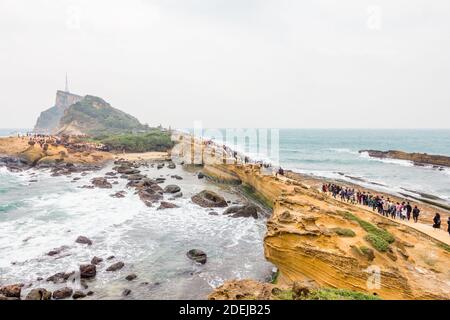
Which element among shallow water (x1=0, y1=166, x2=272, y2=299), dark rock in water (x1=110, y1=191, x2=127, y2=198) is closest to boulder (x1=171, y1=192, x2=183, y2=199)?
shallow water (x1=0, y1=166, x2=272, y2=299)

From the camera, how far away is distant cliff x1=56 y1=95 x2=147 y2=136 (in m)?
139

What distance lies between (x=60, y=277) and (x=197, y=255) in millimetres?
7724

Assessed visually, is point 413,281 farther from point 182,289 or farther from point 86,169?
point 86,169

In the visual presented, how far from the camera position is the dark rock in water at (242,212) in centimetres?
2942

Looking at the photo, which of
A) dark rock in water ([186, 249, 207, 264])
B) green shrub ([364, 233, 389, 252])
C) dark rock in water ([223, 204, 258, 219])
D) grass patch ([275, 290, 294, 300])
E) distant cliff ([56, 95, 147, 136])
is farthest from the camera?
distant cliff ([56, 95, 147, 136])

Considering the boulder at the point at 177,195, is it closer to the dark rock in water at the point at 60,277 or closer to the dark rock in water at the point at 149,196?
the dark rock in water at the point at 149,196

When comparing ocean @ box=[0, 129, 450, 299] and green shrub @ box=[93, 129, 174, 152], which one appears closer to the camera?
ocean @ box=[0, 129, 450, 299]

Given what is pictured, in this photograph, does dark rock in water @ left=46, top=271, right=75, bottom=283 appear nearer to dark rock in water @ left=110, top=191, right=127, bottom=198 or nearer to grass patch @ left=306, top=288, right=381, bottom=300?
grass patch @ left=306, top=288, right=381, bottom=300

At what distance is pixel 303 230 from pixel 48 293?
41.9 feet

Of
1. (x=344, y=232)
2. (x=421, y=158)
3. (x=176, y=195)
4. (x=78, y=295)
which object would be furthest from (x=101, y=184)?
(x=421, y=158)

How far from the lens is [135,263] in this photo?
753 inches

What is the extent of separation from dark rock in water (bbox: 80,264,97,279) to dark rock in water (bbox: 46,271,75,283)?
2.05 ft

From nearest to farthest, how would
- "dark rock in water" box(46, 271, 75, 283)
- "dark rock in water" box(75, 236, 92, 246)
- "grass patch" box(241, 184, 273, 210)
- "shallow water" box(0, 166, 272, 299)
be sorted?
"dark rock in water" box(46, 271, 75, 283)
"shallow water" box(0, 166, 272, 299)
"dark rock in water" box(75, 236, 92, 246)
"grass patch" box(241, 184, 273, 210)
